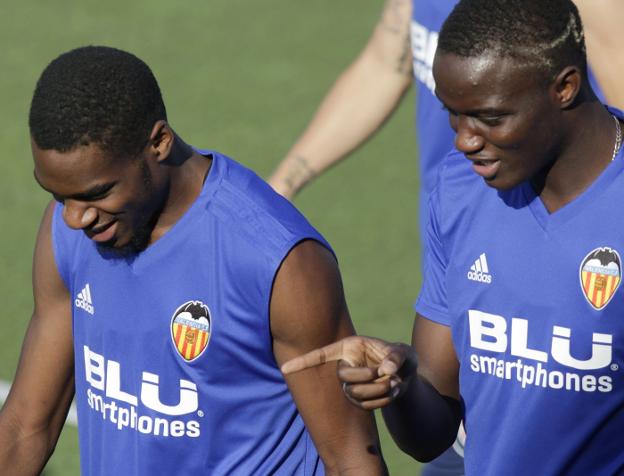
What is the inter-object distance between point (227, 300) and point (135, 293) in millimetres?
317

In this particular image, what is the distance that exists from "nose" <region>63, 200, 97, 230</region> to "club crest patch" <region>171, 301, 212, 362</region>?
36 centimetres

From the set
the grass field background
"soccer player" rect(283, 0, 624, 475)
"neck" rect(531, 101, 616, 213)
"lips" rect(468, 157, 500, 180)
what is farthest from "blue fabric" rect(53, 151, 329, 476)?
the grass field background

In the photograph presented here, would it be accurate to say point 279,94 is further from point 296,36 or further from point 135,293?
Result: point 135,293

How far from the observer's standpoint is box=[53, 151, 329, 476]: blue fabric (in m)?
4.25

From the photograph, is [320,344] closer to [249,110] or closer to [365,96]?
[365,96]

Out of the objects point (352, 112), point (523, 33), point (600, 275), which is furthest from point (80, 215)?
point (352, 112)

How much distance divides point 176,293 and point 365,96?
8.15ft

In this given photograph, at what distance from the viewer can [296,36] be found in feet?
47.2

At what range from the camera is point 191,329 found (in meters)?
4.30

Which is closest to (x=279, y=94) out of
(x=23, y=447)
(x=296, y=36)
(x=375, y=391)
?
(x=296, y=36)

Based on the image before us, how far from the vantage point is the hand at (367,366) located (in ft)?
12.2

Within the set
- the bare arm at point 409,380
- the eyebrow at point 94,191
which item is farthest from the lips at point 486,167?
the eyebrow at point 94,191

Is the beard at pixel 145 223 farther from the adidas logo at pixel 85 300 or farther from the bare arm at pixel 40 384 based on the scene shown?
the bare arm at pixel 40 384

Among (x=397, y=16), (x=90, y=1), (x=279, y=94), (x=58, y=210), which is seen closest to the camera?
(x=58, y=210)
